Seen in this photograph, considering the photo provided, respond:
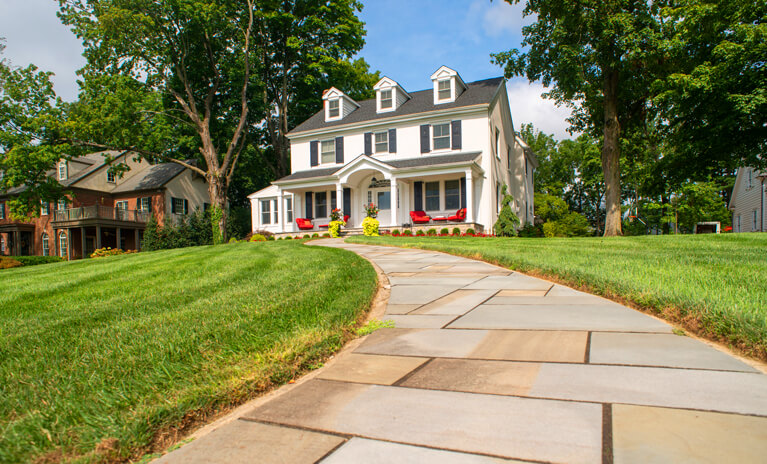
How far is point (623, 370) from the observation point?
2.01m

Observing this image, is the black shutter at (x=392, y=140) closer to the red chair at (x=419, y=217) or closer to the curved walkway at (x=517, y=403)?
the red chair at (x=419, y=217)

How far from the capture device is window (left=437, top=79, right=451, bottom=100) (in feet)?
64.9

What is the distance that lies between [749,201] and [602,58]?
17676 millimetres

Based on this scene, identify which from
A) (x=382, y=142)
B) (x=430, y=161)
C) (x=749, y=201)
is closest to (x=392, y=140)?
(x=382, y=142)

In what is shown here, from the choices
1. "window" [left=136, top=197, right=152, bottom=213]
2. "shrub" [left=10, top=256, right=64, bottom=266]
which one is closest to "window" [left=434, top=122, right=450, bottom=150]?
"window" [left=136, top=197, right=152, bottom=213]

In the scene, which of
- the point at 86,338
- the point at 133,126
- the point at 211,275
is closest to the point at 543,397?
the point at 86,338

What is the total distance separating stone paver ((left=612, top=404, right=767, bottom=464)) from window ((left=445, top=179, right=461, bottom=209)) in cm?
1723

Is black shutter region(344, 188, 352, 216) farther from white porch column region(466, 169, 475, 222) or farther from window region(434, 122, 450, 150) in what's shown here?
white porch column region(466, 169, 475, 222)

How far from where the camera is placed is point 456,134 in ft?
61.9

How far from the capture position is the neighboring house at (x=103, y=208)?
87.6ft

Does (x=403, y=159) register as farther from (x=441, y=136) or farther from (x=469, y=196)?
(x=469, y=196)

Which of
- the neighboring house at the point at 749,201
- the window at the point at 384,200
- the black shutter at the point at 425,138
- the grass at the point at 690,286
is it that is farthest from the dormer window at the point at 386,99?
the neighboring house at the point at 749,201

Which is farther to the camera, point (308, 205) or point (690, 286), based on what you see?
point (308, 205)

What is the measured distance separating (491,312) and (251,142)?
A: 27373 mm
